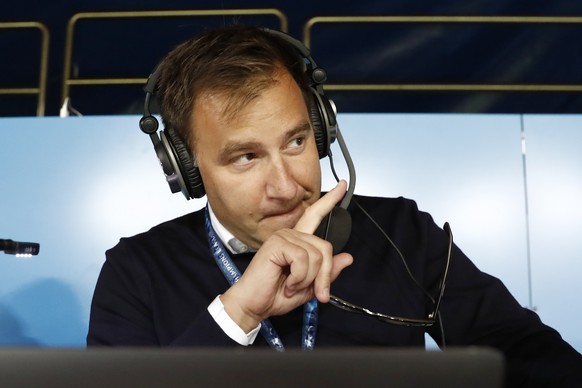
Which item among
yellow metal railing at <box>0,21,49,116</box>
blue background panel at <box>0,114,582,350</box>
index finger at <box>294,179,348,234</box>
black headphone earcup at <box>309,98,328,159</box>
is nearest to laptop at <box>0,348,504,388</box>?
index finger at <box>294,179,348,234</box>

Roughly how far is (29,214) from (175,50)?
27.6 inches

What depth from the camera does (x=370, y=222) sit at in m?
1.43

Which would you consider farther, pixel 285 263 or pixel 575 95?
pixel 575 95

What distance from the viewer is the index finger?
1.14 metres

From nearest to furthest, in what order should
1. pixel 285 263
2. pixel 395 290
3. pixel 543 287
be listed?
pixel 285 263, pixel 395 290, pixel 543 287

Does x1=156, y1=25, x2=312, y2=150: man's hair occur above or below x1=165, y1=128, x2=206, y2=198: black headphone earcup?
above

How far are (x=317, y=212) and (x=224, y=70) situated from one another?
0.29 m

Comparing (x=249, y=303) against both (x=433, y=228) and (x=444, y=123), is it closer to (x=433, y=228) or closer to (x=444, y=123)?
(x=433, y=228)

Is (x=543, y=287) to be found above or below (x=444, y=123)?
below

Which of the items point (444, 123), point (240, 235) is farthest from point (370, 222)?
point (444, 123)

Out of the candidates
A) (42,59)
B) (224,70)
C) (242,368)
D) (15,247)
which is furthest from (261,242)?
(42,59)

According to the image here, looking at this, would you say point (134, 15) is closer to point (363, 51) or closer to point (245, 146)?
point (363, 51)

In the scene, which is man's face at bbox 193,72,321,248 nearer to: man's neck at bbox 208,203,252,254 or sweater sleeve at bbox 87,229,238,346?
man's neck at bbox 208,203,252,254

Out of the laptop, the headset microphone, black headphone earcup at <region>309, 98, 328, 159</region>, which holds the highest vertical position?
black headphone earcup at <region>309, 98, 328, 159</region>
